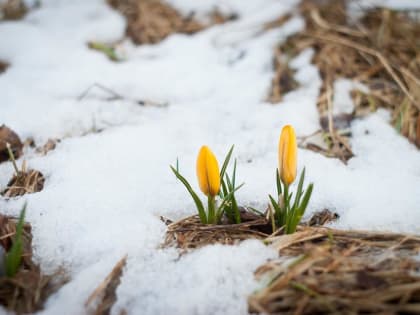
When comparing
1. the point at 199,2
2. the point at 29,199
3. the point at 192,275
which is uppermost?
the point at 199,2

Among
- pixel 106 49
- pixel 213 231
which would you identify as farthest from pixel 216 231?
pixel 106 49

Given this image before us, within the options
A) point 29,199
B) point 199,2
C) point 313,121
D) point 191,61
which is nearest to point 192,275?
point 29,199

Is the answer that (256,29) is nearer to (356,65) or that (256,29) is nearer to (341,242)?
(356,65)

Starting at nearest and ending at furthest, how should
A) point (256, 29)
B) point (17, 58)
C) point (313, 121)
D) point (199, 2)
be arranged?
point (313, 121)
point (17, 58)
point (256, 29)
point (199, 2)

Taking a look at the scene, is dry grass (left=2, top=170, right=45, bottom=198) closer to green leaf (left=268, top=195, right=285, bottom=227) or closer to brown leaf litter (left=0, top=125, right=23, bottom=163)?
brown leaf litter (left=0, top=125, right=23, bottom=163)

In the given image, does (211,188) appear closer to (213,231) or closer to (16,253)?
(213,231)
